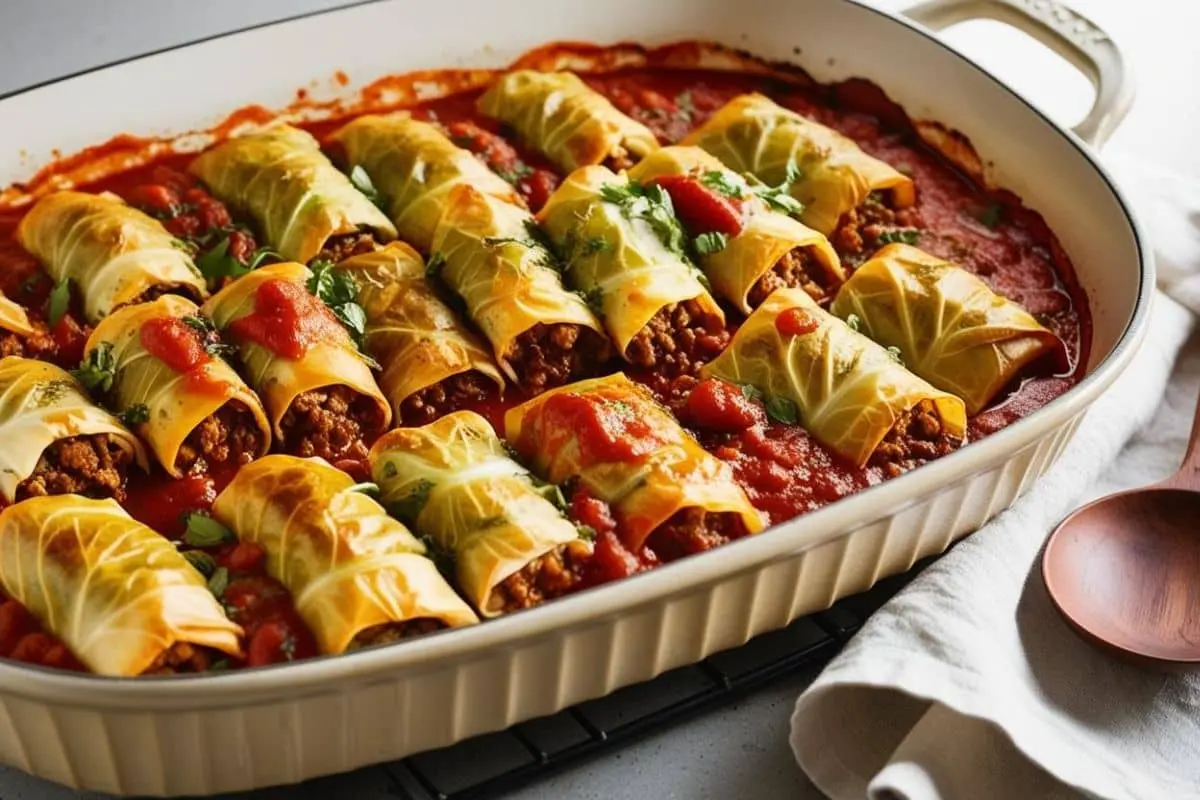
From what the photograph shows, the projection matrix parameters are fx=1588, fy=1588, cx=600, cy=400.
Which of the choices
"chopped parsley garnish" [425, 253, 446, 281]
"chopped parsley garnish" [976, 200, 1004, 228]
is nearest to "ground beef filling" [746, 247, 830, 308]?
"chopped parsley garnish" [976, 200, 1004, 228]

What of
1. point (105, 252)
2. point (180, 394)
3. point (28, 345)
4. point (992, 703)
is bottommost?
point (992, 703)

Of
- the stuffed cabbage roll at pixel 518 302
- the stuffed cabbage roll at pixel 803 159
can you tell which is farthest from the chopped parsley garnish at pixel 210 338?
the stuffed cabbage roll at pixel 803 159

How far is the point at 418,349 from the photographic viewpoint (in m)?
4.72

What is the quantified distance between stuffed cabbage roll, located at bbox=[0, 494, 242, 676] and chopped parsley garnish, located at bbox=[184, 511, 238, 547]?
121mm

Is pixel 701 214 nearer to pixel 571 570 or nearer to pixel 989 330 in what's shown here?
pixel 989 330

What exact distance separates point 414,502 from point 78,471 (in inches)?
37.9

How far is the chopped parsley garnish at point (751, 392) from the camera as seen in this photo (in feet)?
15.2

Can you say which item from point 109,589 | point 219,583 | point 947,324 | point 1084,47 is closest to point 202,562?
point 219,583

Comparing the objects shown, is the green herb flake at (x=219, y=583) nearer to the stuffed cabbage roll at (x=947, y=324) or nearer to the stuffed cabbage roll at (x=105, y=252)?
the stuffed cabbage roll at (x=105, y=252)

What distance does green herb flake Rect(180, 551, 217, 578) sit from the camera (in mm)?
3941

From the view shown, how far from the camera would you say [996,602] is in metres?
4.11

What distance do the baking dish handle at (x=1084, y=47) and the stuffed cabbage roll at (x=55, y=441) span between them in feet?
10.6

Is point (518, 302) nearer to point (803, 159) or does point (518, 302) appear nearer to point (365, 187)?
point (365, 187)

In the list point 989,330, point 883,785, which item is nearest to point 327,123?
point 989,330
